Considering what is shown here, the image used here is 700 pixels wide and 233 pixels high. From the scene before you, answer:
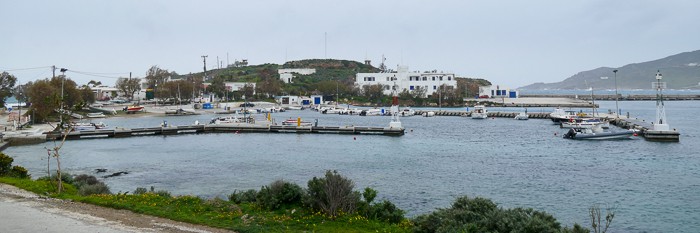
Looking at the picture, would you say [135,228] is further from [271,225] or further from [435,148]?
[435,148]

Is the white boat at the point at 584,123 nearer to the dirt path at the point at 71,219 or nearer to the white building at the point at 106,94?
the dirt path at the point at 71,219

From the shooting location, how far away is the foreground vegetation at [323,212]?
469 inches

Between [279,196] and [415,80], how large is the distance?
121283 mm

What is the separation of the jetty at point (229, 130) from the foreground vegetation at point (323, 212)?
1626 inches

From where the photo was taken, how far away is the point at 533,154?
137ft

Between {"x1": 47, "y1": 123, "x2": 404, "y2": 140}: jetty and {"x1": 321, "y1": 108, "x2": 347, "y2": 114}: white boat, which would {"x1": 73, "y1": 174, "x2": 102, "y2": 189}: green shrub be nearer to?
{"x1": 47, "y1": 123, "x2": 404, "y2": 140}: jetty

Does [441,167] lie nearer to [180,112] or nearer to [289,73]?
[180,112]

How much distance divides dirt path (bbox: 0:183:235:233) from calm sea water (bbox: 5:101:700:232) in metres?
9.02

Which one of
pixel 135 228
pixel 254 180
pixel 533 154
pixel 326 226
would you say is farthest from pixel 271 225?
pixel 533 154

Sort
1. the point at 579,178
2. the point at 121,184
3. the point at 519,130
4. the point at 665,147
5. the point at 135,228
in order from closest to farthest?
the point at 135,228 < the point at 121,184 < the point at 579,178 < the point at 665,147 < the point at 519,130

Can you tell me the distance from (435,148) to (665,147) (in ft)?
62.0

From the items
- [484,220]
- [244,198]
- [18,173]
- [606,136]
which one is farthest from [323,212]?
[606,136]

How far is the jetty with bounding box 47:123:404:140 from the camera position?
5581 cm

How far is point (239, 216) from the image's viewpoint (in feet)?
47.5
